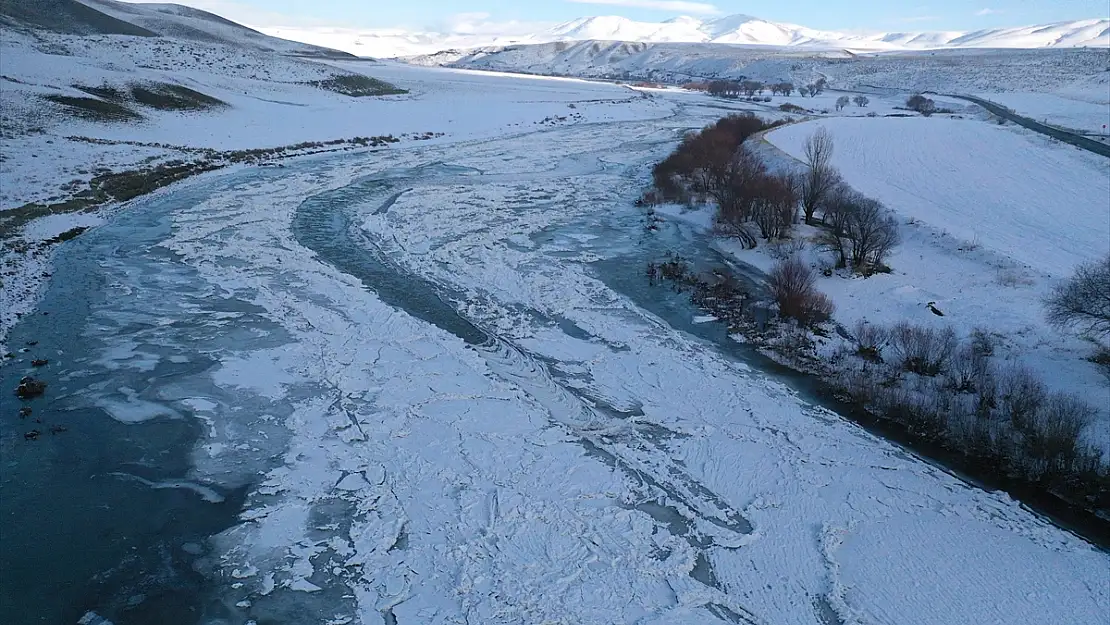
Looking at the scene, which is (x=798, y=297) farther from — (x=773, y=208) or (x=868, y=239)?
(x=773, y=208)

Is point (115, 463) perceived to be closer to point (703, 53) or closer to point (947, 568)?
point (947, 568)

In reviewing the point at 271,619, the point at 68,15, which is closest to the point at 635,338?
the point at 271,619

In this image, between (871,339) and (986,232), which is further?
(986,232)

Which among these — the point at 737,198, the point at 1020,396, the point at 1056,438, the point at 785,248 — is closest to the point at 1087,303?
the point at 1020,396

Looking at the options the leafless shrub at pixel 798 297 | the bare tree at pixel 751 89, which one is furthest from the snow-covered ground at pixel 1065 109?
the leafless shrub at pixel 798 297

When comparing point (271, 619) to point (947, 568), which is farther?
point (947, 568)

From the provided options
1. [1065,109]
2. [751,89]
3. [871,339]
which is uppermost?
[1065,109]

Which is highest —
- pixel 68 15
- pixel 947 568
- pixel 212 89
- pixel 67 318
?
pixel 68 15

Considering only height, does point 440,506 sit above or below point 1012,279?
below
